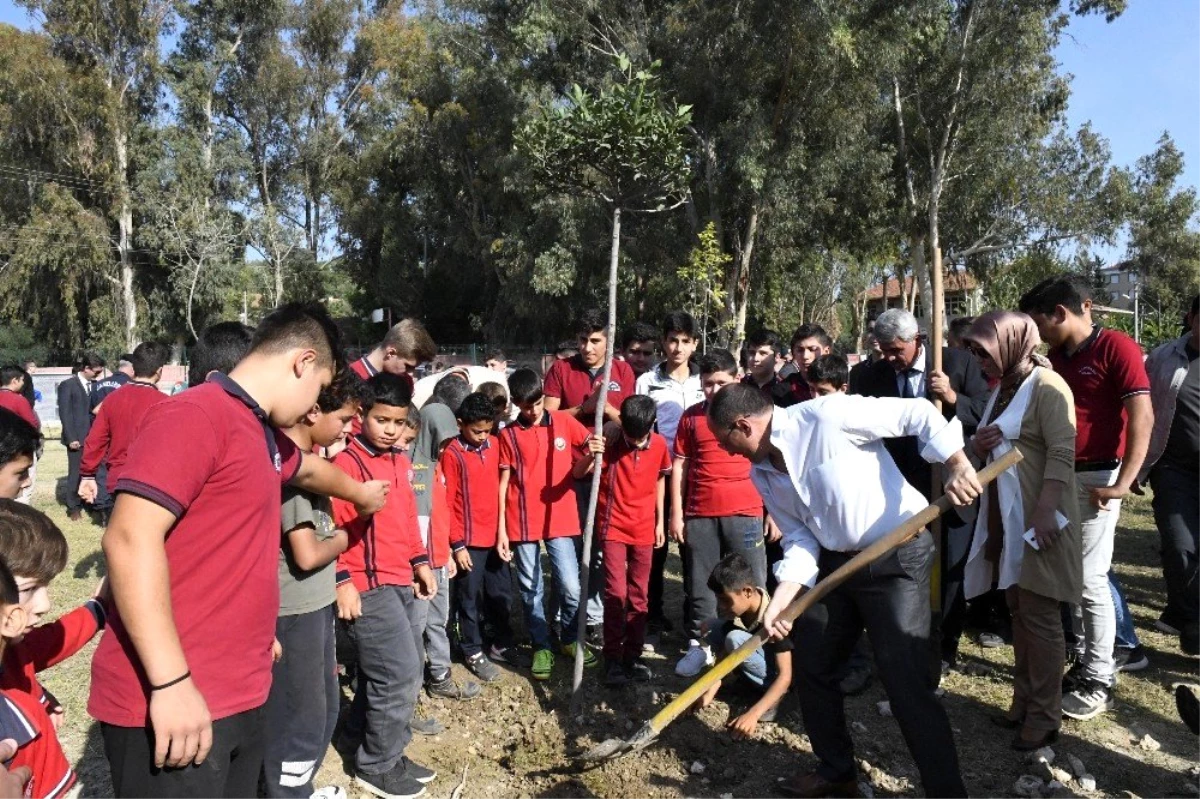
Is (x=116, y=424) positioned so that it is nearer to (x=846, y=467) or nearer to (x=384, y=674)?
(x=384, y=674)

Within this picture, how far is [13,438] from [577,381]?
3750 mm

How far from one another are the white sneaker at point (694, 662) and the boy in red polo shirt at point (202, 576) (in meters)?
2.97

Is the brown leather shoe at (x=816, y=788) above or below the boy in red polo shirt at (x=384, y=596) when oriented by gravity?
below

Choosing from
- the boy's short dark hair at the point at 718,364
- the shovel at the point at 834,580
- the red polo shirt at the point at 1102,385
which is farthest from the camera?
the boy's short dark hair at the point at 718,364

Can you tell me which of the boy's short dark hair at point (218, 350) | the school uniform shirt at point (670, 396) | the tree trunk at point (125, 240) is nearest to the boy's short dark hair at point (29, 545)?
the boy's short dark hair at point (218, 350)

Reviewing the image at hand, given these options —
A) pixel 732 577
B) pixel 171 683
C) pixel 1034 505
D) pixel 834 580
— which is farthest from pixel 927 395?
pixel 171 683

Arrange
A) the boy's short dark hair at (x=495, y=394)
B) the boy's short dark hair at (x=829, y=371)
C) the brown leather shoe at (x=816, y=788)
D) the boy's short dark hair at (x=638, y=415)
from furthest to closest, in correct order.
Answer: the boy's short dark hair at (x=495, y=394)
the boy's short dark hair at (x=638, y=415)
the boy's short dark hair at (x=829, y=371)
the brown leather shoe at (x=816, y=788)

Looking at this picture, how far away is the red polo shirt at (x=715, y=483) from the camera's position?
5055mm

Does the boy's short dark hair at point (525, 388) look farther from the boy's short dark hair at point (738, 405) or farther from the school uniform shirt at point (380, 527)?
the boy's short dark hair at point (738, 405)

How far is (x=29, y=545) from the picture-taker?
2.32 metres

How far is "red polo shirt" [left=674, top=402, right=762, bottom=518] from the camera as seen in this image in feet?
16.6

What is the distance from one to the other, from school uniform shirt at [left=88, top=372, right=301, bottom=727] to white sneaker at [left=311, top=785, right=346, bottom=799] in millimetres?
1581

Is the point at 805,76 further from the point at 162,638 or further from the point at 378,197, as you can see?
the point at 162,638

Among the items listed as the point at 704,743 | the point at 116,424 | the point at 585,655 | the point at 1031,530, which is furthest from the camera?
the point at 116,424
